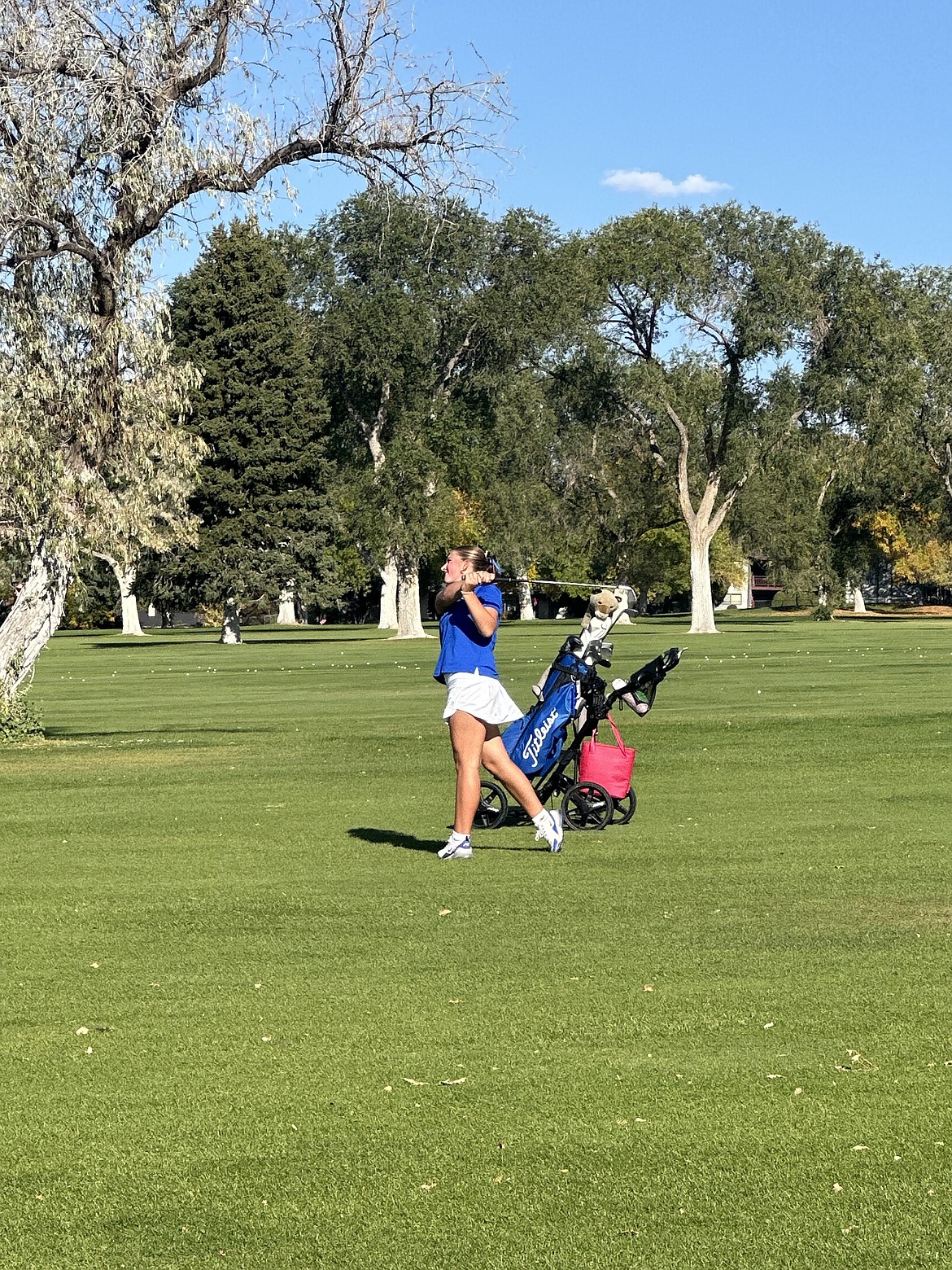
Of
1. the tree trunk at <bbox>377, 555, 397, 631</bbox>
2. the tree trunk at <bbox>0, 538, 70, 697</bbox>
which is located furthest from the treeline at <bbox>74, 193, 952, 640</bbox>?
the tree trunk at <bbox>0, 538, 70, 697</bbox>

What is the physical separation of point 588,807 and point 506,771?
1488 millimetres

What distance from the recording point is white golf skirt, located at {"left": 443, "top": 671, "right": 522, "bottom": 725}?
11695mm

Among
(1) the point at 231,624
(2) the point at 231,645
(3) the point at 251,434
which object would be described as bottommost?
(2) the point at 231,645

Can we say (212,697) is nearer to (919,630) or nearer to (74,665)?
(74,665)

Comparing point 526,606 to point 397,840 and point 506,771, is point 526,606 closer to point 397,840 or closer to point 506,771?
point 397,840

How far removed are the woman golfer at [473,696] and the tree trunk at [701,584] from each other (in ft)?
204

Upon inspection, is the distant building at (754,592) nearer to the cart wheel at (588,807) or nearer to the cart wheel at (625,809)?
the cart wheel at (625,809)

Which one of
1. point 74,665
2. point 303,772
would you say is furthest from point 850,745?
point 74,665

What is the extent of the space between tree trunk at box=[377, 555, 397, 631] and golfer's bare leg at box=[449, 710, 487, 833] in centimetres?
6993

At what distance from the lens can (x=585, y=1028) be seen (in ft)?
23.2

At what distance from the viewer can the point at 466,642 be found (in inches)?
464

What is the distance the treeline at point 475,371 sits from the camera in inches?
2726

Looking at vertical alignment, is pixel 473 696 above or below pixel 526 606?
above

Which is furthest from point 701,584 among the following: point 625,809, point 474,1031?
point 474,1031
